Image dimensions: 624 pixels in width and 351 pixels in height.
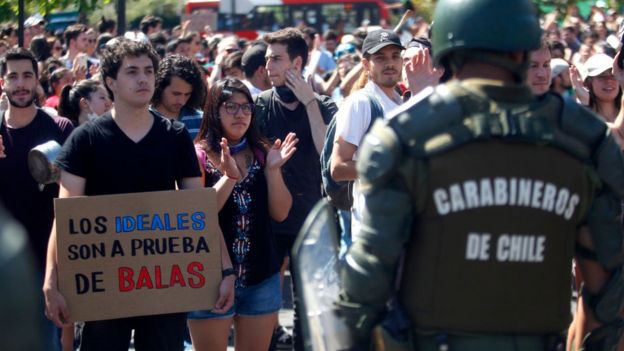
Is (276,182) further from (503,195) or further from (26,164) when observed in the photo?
(503,195)

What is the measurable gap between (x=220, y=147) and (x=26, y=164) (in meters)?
1.12

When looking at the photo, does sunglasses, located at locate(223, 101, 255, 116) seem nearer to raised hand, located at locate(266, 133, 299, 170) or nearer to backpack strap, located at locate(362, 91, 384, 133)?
raised hand, located at locate(266, 133, 299, 170)

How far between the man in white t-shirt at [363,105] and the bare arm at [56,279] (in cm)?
132

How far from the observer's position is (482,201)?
340 cm

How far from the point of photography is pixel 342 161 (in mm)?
6086

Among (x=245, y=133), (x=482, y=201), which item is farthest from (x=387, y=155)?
(x=245, y=133)

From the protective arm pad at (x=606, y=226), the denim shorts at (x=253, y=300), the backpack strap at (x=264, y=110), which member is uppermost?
the protective arm pad at (x=606, y=226)

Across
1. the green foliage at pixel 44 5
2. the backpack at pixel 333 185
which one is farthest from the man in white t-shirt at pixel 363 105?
the green foliage at pixel 44 5

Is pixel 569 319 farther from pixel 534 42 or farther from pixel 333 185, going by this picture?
pixel 333 185

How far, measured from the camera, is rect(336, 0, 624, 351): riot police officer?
3385mm

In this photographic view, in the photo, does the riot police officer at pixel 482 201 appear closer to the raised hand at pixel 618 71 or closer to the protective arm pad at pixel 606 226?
the protective arm pad at pixel 606 226

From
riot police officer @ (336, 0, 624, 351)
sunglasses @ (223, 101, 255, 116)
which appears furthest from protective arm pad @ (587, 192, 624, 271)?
sunglasses @ (223, 101, 255, 116)

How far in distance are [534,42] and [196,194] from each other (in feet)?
7.60

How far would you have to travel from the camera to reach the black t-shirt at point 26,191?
664 centimetres
